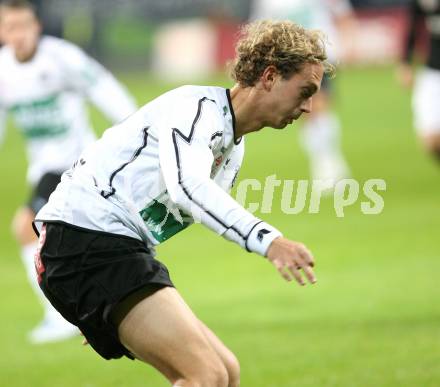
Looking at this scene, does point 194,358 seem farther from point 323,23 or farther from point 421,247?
point 323,23

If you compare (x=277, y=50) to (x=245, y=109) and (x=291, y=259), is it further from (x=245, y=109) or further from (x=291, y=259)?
(x=291, y=259)

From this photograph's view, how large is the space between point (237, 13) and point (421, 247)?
2006cm

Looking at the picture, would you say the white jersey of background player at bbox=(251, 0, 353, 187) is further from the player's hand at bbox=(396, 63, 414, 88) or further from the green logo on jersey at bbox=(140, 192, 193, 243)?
the green logo on jersey at bbox=(140, 192, 193, 243)

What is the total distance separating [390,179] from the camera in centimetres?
1455

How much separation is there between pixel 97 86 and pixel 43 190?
0.87 m

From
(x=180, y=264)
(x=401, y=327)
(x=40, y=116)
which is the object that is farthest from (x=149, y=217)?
(x=180, y=264)

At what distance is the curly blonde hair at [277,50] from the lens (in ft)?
14.7

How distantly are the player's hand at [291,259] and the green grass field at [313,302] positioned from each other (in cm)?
234

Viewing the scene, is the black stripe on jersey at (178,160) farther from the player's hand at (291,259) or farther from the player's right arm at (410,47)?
the player's right arm at (410,47)

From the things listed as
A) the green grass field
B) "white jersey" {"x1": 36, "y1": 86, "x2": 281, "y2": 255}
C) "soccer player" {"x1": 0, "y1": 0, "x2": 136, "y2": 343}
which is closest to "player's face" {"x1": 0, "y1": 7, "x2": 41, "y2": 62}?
"soccer player" {"x1": 0, "y1": 0, "x2": 136, "y2": 343}

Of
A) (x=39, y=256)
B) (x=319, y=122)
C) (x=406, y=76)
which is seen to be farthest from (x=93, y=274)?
(x=319, y=122)

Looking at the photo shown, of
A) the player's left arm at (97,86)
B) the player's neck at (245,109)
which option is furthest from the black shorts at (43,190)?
the player's neck at (245,109)

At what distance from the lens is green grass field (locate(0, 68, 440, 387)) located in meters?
6.66

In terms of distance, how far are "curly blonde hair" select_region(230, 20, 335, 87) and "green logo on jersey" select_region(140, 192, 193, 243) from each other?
1.95ft
